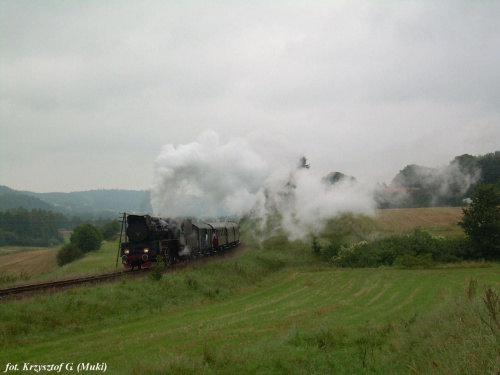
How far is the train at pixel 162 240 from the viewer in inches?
1030

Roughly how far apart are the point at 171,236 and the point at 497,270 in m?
24.7

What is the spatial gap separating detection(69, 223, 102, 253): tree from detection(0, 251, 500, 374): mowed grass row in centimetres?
3613

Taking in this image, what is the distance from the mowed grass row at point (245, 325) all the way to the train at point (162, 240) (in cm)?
289

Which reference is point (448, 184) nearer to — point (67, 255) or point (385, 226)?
point (385, 226)

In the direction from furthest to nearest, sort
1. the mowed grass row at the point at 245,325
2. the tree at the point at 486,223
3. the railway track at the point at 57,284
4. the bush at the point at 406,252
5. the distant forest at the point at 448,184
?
the distant forest at the point at 448,184 → the tree at the point at 486,223 → the bush at the point at 406,252 → the railway track at the point at 57,284 → the mowed grass row at the point at 245,325

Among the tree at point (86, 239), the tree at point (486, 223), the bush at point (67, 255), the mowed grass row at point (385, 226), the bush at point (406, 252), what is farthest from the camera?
the tree at point (86, 239)

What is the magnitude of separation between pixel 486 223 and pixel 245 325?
97.1 ft

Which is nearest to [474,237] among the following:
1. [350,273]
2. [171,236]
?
[350,273]

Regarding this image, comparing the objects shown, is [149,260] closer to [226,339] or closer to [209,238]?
[209,238]

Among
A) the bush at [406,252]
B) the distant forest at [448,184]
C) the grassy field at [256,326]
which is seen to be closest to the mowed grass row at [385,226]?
the bush at [406,252]

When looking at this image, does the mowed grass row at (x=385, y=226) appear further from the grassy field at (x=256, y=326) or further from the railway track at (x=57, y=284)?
the railway track at (x=57, y=284)

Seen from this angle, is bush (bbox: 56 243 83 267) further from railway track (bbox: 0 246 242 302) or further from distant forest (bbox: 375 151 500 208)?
distant forest (bbox: 375 151 500 208)

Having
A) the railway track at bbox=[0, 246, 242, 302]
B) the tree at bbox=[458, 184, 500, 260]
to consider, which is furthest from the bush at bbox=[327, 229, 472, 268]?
the railway track at bbox=[0, 246, 242, 302]

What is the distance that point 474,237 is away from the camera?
119 ft
